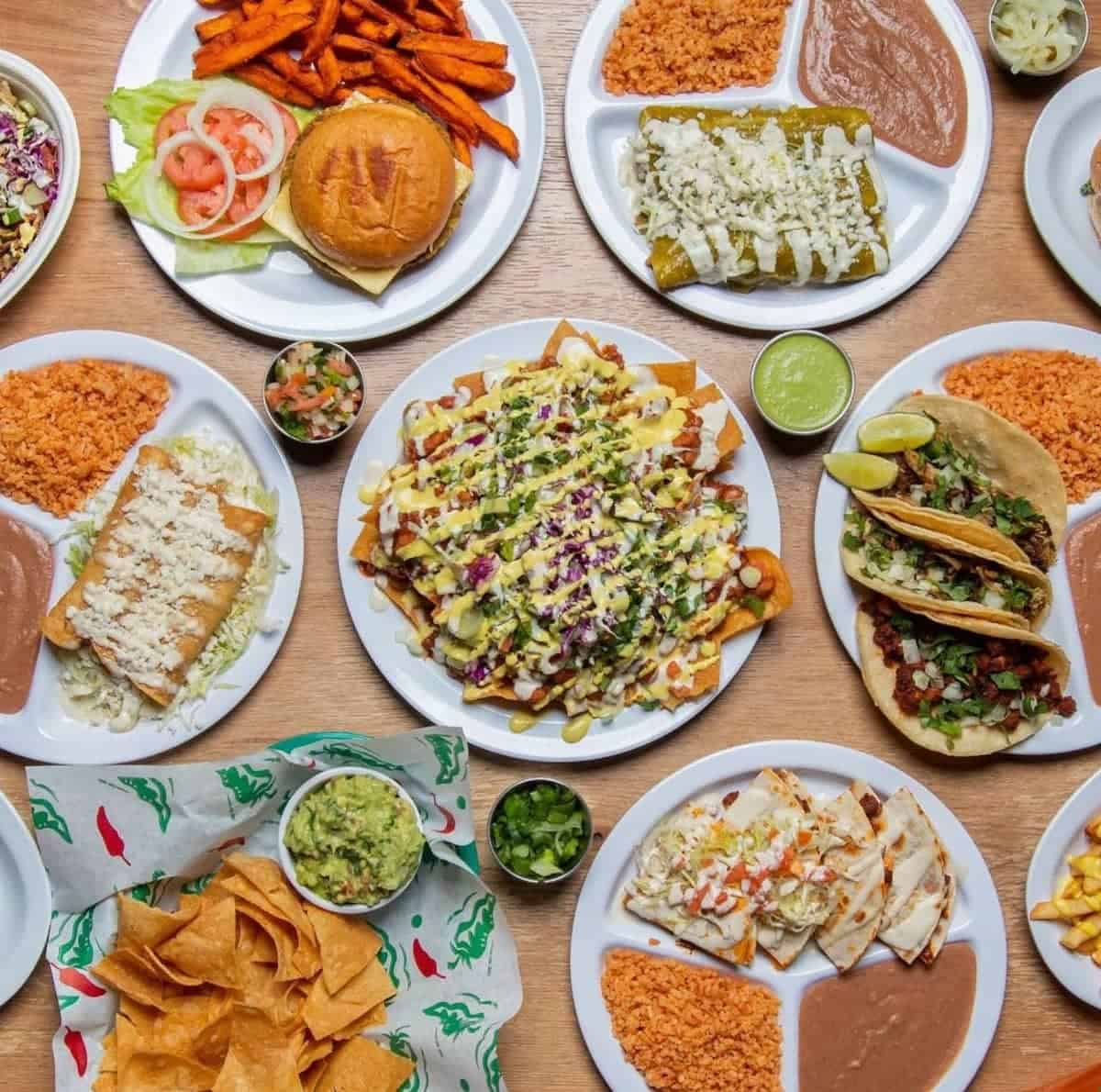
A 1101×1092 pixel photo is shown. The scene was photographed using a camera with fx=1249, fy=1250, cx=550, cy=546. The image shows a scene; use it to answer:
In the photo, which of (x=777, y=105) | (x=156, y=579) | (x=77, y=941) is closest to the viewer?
(x=77, y=941)

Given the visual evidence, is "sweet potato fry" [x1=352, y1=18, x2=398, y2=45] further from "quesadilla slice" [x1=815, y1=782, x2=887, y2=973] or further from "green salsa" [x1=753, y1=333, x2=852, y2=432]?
"quesadilla slice" [x1=815, y1=782, x2=887, y2=973]

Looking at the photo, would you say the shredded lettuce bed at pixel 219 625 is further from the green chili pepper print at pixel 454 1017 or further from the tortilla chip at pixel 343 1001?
the green chili pepper print at pixel 454 1017

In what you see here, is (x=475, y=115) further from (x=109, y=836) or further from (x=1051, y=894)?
(x=1051, y=894)

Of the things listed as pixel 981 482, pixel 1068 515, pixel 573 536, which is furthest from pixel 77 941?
pixel 1068 515

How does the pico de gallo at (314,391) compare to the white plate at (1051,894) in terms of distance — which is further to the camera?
the white plate at (1051,894)

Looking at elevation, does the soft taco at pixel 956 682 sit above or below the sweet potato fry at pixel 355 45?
below

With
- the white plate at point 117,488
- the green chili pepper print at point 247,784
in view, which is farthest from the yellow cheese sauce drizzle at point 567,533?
the green chili pepper print at point 247,784
